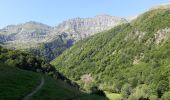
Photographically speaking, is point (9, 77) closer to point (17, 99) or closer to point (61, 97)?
point (61, 97)

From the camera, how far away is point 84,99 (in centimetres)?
11506

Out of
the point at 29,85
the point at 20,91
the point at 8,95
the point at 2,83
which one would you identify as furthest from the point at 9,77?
the point at 8,95

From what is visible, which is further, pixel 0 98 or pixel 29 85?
pixel 29 85

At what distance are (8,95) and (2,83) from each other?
1633cm

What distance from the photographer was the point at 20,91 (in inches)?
3573

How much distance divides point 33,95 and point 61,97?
12.4m

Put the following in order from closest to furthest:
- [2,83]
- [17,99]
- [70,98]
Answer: [17,99]
[2,83]
[70,98]

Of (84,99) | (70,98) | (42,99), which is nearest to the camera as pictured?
(42,99)

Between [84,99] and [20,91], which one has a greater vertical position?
[20,91]

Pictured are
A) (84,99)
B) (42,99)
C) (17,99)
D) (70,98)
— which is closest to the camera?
(17,99)

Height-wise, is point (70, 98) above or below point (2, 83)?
below

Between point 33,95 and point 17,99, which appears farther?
point 33,95

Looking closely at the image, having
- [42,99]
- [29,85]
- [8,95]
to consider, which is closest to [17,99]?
[8,95]

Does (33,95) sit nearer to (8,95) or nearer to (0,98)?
(8,95)
